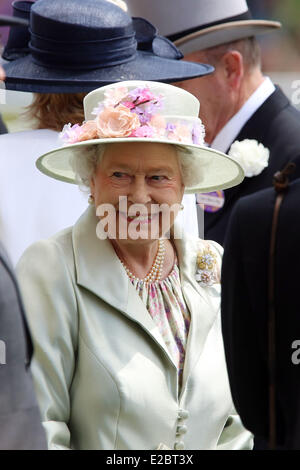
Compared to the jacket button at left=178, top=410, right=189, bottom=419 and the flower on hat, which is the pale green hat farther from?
the jacket button at left=178, top=410, right=189, bottom=419

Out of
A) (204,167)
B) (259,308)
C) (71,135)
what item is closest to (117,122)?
(71,135)

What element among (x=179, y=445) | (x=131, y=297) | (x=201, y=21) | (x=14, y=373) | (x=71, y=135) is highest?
(x=201, y=21)

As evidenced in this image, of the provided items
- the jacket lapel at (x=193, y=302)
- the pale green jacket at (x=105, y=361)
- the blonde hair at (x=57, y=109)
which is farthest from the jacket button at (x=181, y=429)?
the blonde hair at (x=57, y=109)

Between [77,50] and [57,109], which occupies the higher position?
[77,50]

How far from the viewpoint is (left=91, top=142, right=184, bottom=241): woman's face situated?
2.69m

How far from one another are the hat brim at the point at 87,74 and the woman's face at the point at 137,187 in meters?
0.74

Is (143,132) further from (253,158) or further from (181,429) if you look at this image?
(253,158)

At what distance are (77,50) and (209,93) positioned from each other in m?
1.36

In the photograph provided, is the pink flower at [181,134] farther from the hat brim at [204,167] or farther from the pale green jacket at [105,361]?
the pale green jacket at [105,361]

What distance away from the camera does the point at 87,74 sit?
3.47 meters

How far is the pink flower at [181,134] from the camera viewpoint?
2706 millimetres

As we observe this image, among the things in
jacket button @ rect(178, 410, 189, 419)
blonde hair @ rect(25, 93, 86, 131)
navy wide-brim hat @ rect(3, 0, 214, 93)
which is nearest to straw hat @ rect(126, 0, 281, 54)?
navy wide-brim hat @ rect(3, 0, 214, 93)

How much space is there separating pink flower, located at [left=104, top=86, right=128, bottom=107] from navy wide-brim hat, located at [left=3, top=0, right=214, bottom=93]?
0.67 meters

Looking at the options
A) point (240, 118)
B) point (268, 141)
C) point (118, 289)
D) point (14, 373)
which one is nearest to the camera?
point (14, 373)
